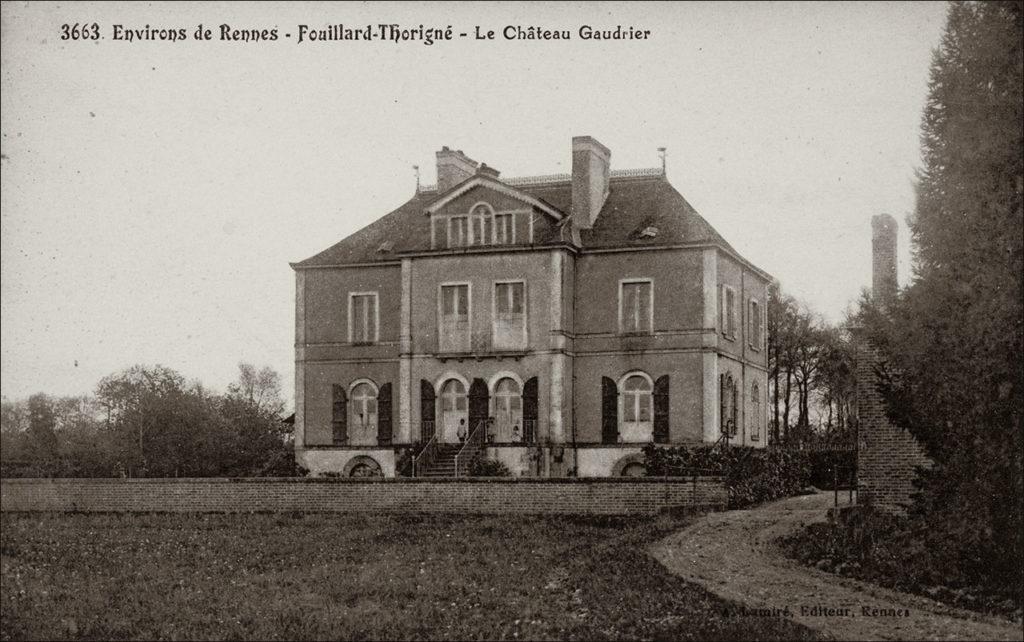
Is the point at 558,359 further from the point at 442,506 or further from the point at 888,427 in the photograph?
the point at 888,427

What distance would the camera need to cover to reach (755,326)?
39.9 m

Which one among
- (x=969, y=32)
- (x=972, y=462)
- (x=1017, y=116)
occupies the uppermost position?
(x=969, y=32)

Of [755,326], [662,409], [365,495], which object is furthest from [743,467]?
[755,326]

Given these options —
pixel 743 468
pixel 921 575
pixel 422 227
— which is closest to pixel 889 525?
pixel 921 575

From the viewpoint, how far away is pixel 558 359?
1403 inches

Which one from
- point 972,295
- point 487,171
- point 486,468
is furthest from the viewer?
point 487,171

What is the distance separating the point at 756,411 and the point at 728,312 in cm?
468

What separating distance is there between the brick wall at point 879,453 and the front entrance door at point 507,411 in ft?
52.1

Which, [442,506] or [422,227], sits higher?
[422,227]

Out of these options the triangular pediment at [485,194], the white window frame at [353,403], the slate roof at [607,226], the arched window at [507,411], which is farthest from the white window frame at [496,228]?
the white window frame at [353,403]

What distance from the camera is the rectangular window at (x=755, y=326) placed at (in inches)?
1559

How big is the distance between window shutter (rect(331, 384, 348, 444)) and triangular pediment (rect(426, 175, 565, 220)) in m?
6.42

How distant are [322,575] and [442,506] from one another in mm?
7166

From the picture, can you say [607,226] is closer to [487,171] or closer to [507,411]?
[487,171]
